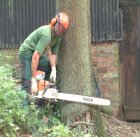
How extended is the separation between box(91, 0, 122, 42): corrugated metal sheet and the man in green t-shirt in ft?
8.69

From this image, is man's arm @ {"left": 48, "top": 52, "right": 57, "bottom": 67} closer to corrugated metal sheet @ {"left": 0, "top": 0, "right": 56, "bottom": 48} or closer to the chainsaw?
the chainsaw

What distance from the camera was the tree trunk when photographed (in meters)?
7.33

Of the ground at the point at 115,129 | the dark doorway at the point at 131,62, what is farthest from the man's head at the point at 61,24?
the dark doorway at the point at 131,62

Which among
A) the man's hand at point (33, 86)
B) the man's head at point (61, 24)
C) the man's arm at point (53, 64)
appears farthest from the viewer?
the man's arm at point (53, 64)

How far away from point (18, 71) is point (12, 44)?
0.98 m

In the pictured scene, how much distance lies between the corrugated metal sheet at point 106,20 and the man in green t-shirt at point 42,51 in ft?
8.69

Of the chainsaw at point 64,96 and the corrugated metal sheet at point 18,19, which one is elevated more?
the corrugated metal sheet at point 18,19

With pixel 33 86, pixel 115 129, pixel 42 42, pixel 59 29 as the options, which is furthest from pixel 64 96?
pixel 115 129

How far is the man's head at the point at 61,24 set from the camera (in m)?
7.01

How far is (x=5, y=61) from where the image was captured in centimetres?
1027

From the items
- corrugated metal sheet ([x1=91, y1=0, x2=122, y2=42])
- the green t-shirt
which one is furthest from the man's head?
corrugated metal sheet ([x1=91, y1=0, x2=122, y2=42])

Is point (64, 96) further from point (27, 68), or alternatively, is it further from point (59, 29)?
point (59, 29)

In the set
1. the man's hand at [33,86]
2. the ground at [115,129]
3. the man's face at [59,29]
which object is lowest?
the ground at [115,129]

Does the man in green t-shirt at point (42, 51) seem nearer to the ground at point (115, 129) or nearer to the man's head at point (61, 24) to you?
the man's head at point (61, 24)
